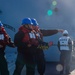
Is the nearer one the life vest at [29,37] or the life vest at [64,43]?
the life vest at [29,37]

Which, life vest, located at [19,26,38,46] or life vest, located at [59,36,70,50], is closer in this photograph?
life vest, located at [19,26,38,46]

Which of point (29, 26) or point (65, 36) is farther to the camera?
point (65, 36)

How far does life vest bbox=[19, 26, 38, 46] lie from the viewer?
7.51 meters

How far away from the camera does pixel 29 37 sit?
24.8 ft

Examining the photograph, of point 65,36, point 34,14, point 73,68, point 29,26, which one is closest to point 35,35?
point 29,26

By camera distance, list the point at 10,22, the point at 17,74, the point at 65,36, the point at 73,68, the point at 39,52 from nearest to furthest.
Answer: the point at 17,74 < the point at 39,52 < the point at 65,36 < the point at 73,68 < the point at 10,22

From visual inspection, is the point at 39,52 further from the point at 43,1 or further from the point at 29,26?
the point at 43,1

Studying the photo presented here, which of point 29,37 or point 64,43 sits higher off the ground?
point 29,37

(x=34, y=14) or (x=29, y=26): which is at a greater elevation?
(x=34, y=14)

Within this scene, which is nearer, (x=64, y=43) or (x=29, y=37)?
(x=29, y=37)

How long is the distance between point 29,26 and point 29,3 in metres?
5.58

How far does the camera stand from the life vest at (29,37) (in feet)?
24.6

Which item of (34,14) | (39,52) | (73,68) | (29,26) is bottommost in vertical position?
(73,68)

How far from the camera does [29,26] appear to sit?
7.70 meters
